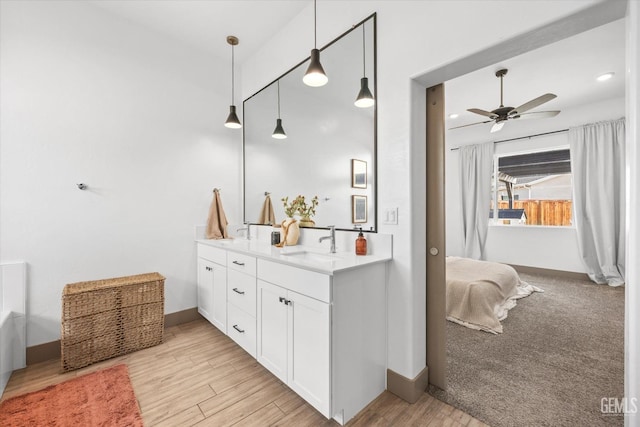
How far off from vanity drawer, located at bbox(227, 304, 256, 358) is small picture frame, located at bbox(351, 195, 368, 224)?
41.7 inches

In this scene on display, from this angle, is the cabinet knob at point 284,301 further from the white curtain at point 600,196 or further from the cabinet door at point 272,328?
the white curtain at point 600,196

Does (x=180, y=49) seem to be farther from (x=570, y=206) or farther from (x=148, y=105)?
(x=570, y=206)

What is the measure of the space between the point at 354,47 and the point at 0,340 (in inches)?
124

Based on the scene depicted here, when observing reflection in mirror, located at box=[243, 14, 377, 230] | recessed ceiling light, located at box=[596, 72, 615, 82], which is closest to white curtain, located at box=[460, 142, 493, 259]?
recessed ceiling light, located at box=[596, 72, 615, 82]

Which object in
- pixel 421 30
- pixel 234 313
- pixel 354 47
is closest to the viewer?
pixel 421 30

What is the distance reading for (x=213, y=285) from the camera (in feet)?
8.38

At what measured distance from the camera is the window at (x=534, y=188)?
467 cm

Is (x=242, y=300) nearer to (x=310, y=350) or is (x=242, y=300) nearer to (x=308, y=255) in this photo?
(x=308, y=255)

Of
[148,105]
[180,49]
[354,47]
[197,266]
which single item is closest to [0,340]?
[197,266]

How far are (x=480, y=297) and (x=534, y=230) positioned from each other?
3.17 m

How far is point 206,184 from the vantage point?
9.87ft

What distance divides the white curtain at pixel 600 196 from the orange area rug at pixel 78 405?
5.96m

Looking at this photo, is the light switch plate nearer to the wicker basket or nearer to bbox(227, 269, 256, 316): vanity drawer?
bbox(227, 269, 256, 316): vanity drawer

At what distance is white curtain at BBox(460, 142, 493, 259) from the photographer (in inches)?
202
